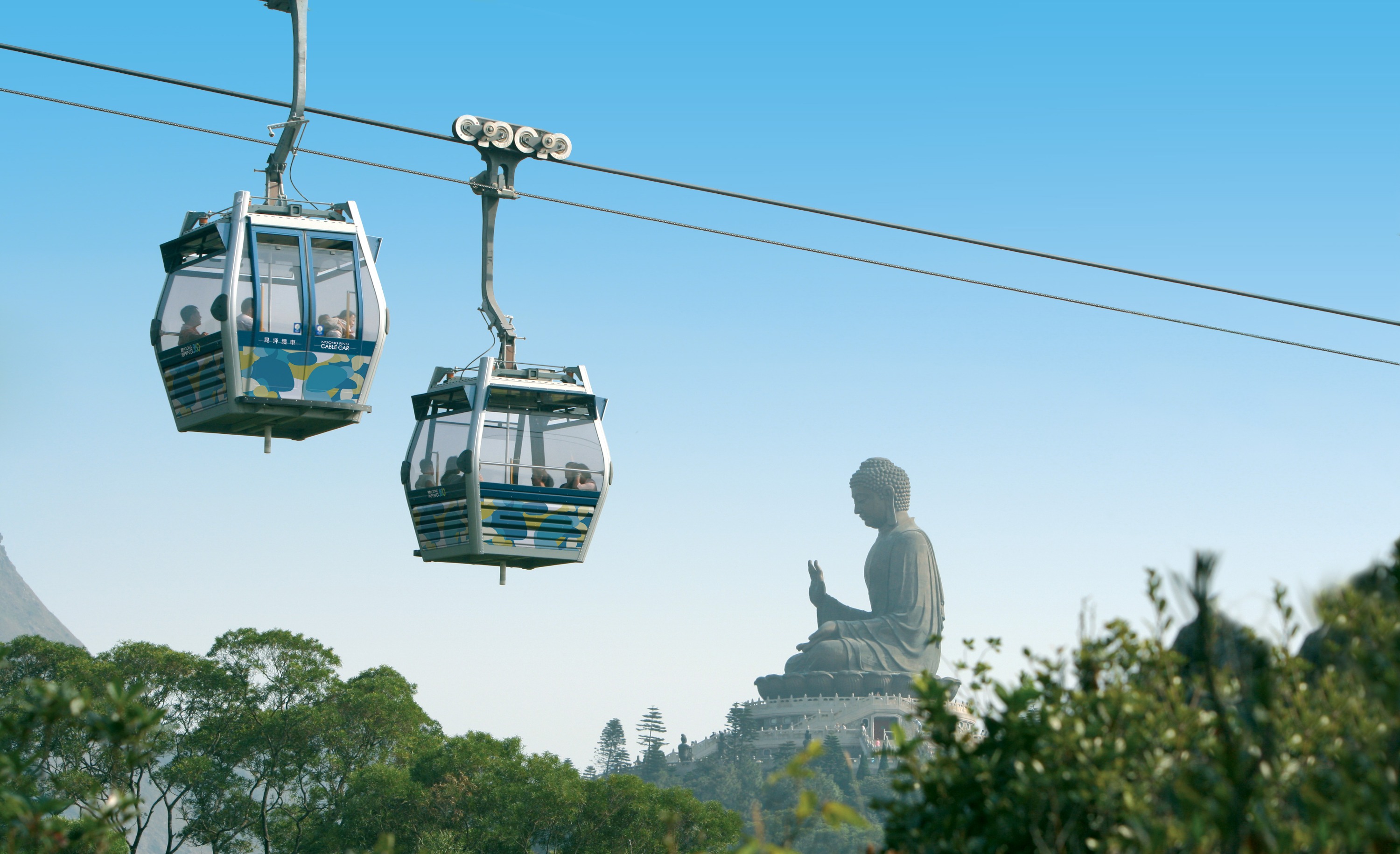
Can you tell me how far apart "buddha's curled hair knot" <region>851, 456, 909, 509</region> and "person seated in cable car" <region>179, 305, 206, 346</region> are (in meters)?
113

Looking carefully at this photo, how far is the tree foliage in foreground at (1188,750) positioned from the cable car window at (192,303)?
1115 cm

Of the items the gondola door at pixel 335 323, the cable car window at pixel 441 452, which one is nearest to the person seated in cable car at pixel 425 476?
the cable car window at pixel 441 452

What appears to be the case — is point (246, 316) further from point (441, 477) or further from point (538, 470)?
point (538, 470)

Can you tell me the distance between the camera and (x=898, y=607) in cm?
12488

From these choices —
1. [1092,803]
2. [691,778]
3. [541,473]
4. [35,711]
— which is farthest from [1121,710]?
[691,778]

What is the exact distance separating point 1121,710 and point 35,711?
435 centimetres

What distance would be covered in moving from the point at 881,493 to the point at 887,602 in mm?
9168

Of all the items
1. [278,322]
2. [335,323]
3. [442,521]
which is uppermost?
[335,323]

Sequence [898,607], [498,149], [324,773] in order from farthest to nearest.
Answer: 1. [898,607]
2. [324,773]
3. [498,149]

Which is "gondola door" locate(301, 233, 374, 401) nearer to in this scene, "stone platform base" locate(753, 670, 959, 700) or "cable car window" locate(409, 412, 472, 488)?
"cable car window" locate(409, 412, 472, 488)

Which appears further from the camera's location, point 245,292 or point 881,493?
point 881,493

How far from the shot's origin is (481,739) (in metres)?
49.6

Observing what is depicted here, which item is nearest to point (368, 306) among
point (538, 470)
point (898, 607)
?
point (538, 470)

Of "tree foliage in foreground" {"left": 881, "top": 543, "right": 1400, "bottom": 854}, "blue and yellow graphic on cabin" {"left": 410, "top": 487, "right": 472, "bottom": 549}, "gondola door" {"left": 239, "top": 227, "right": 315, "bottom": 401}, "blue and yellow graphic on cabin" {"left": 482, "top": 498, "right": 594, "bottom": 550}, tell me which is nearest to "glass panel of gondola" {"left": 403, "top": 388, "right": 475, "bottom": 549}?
"blue and yellow graphic on cabin" {"left": 410, "top": 487, "right": 472, "bottom": 549}
